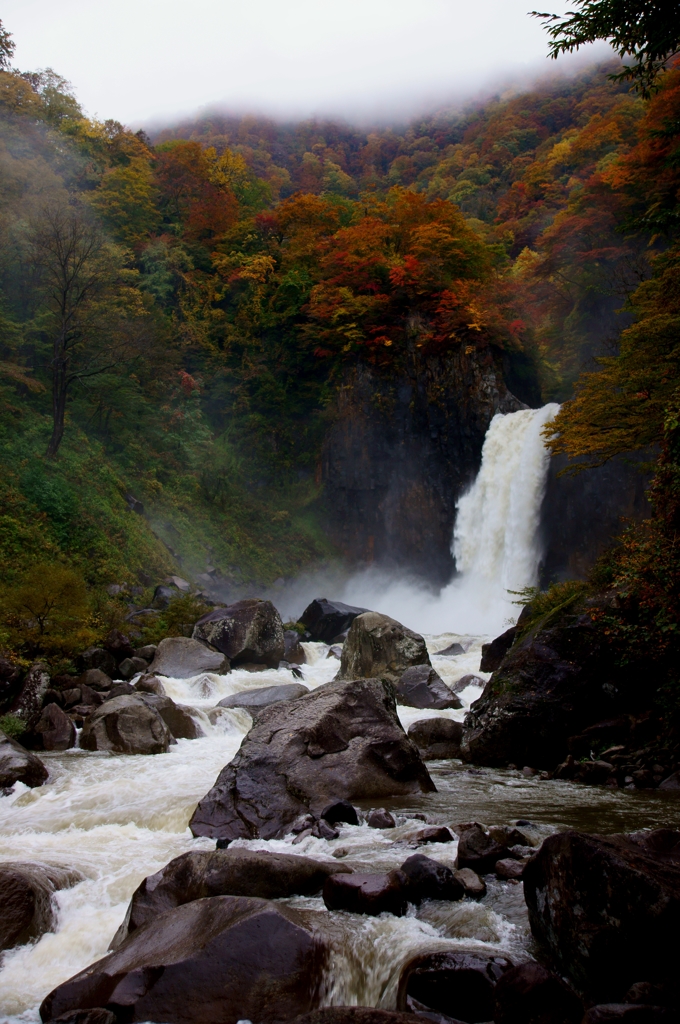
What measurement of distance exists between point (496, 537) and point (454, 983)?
23794 millimetres

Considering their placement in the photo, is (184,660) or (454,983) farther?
(184,660)

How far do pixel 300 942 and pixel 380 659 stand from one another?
10.6m

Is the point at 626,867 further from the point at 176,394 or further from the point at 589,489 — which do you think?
the point at 176,394

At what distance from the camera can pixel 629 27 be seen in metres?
8.97

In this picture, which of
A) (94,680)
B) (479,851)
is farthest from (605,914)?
(94,680)

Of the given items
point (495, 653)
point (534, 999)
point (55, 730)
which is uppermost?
point (495, 653)

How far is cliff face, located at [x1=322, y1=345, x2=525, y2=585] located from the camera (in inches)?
1201

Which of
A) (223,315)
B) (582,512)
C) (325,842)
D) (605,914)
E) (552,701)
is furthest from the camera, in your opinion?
(223,315)

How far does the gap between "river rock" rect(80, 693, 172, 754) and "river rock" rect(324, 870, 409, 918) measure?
21.1 ft

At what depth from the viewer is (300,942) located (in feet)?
14.0

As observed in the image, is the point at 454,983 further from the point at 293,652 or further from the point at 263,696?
the point at 293,652

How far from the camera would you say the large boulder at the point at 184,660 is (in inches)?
603

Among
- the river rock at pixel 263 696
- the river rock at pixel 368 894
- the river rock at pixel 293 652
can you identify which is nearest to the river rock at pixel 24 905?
the river rock at pixel 368 894

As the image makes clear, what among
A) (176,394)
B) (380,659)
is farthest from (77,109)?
(380,659)
